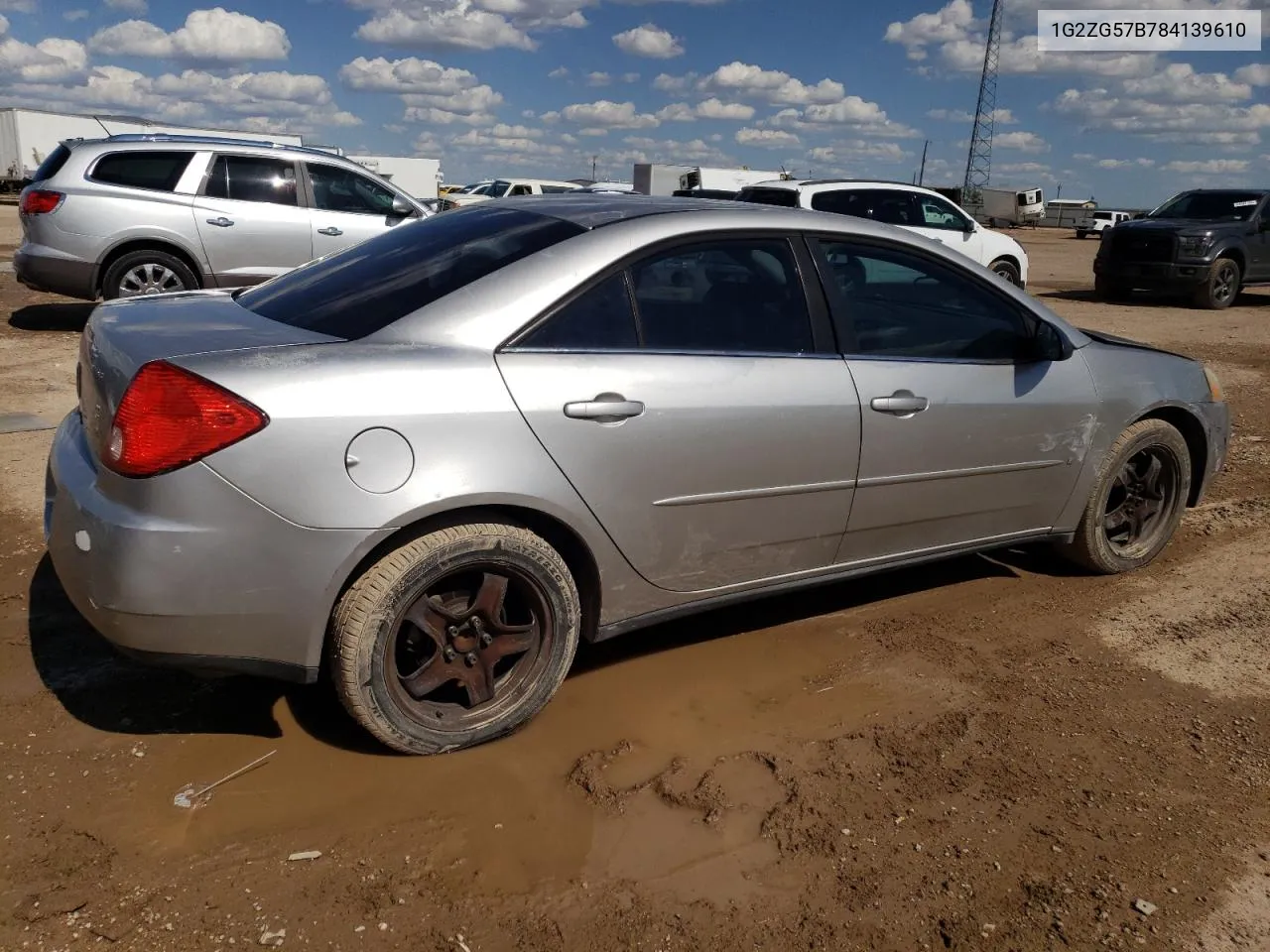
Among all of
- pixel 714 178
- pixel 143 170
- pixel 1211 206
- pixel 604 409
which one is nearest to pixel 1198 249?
pixel 1211 206

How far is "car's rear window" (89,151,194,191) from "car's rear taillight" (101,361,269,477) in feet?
25.4

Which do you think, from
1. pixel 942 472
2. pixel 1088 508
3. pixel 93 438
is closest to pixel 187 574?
pixel 93 438

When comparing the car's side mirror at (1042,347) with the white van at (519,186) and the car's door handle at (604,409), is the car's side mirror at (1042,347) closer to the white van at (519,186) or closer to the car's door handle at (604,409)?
the car's door handle at (604,409)

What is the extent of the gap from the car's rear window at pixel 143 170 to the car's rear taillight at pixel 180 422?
25.4 ft

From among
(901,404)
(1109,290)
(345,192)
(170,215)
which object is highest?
(345,192)

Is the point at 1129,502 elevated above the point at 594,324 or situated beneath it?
situated beneath

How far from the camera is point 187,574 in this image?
254 cm

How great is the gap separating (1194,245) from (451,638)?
1559 cm

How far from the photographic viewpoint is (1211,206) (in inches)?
627

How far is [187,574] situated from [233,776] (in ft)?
2.13

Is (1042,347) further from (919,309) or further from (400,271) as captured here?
(400,271)

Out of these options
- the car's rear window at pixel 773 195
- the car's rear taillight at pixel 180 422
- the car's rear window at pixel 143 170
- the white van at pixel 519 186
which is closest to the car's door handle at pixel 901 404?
the car's rear taillight at pixel 180 422

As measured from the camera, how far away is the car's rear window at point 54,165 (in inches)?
362

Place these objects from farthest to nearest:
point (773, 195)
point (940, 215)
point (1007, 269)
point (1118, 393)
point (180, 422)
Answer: point (1007, 269), point (940, 215), point (773, 195), point (1118, 393), point (180, 422)
